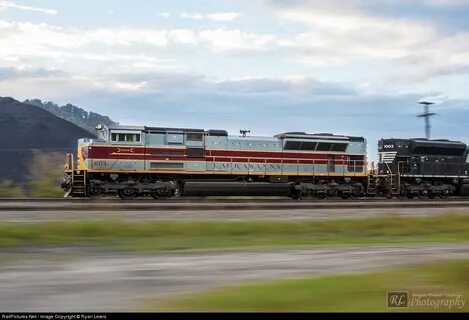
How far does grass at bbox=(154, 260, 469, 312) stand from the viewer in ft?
19.9

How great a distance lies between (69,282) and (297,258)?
4.37 m

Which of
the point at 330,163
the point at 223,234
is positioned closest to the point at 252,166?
the point at 330,163

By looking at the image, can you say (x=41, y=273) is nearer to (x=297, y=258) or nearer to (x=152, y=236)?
(x=297, y=258)

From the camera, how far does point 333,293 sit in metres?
6.76

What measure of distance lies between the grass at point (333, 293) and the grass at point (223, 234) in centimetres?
458

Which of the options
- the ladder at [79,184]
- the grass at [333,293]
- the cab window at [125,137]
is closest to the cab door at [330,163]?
the cab window at [125,137]

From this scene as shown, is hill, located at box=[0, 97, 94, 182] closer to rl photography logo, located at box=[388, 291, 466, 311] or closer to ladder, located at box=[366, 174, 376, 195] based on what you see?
ladder, located at box=[366, 174, 376, 195]

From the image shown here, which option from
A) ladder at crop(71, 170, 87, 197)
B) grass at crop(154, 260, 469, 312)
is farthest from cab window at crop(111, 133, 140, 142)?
grass at crop(154, 260, 469, 312)

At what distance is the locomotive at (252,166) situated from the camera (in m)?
27.9

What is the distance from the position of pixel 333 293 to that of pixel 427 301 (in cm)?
111

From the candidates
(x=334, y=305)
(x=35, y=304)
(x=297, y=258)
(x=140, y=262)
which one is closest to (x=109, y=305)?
(x=35, y=304)

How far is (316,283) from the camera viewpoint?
743 cm

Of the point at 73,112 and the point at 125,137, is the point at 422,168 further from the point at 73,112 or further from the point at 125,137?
the point at 73,112

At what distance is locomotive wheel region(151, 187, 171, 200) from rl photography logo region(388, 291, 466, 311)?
22.3 meters
